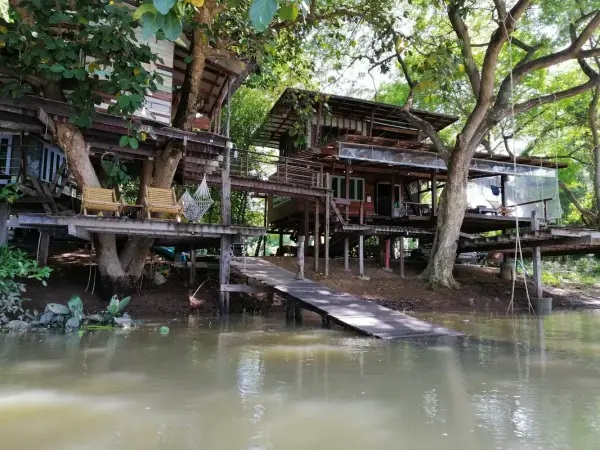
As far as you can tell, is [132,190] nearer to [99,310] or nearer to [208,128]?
[208,128]

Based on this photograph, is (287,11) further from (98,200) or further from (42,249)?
(42,249)

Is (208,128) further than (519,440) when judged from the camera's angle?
Yes

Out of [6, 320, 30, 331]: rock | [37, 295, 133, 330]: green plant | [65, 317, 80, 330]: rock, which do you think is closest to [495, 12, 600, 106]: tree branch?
[37, 295, 133, 330]: green plant

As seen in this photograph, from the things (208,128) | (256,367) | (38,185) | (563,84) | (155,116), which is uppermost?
(563,84)

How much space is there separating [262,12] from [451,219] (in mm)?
14959

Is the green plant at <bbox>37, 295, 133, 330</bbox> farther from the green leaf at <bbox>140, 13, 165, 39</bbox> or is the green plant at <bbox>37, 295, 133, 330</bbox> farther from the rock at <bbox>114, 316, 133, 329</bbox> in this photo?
the green leaf at <bbox>140, 13, 165, 39</bbox>

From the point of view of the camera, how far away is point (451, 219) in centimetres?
1639

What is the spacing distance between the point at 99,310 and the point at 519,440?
10084 mm

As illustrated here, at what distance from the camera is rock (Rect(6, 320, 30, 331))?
9289 mm

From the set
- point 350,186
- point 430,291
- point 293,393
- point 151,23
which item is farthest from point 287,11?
point 350,186

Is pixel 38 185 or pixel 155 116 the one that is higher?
pixel 155 116

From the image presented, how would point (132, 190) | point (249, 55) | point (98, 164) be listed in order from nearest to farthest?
point (249, 55) → point (98, 164) → point (132, 190)

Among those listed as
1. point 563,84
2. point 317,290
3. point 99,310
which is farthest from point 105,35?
point 563,84

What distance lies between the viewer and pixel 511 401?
4777mm
